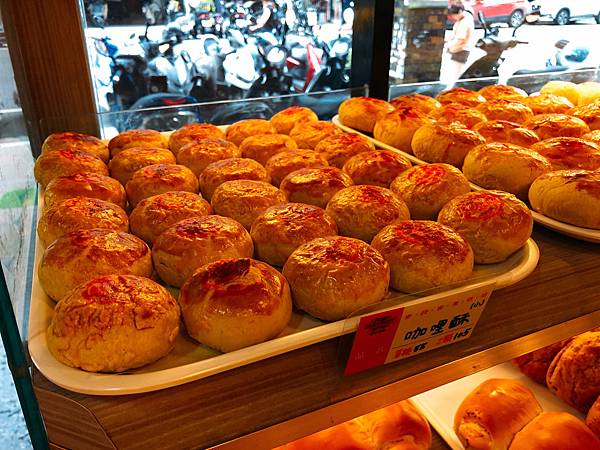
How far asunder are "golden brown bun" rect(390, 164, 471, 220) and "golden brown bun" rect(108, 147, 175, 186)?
855 mm

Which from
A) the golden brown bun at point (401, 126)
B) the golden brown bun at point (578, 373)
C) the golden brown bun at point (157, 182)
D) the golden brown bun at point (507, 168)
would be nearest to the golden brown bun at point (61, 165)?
→ the golden brown bun at point (157, 182)

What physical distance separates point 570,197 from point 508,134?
57cm

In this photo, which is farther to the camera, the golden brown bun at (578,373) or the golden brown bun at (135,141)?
the golden brown bun at (135,141)

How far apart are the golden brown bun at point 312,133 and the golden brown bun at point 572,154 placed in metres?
0.80

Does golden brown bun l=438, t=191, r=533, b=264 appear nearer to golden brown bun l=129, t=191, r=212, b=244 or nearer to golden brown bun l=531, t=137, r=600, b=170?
golden brown bun l=531, t=137, r=600, b=170

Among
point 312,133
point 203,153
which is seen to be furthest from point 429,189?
point 203,153

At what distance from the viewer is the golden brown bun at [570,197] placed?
1396 mm

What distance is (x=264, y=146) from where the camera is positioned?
192 cm

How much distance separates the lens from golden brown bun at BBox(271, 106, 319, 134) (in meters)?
2.23

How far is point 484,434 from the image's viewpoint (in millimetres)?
1474

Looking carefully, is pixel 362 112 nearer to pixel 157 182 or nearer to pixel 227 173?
pixel 227 173

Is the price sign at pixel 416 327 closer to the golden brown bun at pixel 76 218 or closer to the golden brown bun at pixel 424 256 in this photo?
the golden brown bun at pixel 424 256

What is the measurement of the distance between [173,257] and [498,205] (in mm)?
873

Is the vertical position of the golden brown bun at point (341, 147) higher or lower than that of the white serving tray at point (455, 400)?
higher
